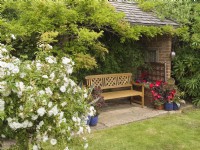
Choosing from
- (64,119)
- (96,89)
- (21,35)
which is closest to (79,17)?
(21,35)

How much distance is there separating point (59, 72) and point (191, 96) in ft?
22.3

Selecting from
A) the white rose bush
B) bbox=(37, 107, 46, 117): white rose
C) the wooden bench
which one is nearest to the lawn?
the wooden bench

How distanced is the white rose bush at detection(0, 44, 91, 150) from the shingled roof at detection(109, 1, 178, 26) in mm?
4632

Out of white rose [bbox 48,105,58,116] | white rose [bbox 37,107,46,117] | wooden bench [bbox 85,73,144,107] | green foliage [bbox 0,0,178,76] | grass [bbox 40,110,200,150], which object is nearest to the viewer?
white rose [bbox 37,107,46,117]

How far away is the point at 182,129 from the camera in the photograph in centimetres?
639

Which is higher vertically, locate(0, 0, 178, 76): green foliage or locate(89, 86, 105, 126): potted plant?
locate(0, 0, 178, 76): green foliage

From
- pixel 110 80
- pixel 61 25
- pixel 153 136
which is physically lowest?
pixel 153 136

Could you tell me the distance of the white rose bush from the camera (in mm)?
2895

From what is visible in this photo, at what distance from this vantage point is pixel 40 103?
9.55ft

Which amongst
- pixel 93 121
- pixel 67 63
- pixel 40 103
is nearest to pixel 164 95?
pixel 93 121

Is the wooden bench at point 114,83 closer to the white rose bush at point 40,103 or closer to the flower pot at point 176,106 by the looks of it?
the flower pot at point 176,106

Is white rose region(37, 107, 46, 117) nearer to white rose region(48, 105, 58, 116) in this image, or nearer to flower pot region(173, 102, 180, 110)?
white rose region(48, 105, 58, 116)

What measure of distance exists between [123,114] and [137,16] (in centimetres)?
305

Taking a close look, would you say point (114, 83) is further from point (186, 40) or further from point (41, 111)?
point (41, 111)
